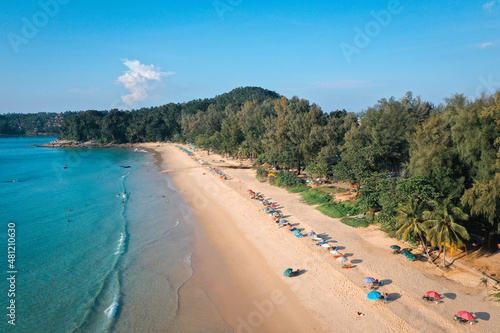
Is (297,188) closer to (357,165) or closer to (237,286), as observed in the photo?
(357,165)

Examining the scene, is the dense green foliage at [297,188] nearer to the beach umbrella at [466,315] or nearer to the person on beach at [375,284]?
the person on beach at [375,284]

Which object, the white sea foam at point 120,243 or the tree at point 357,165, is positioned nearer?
the white sea foam at point 120,243

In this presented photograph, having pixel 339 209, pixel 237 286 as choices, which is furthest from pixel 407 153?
pixel 237 286

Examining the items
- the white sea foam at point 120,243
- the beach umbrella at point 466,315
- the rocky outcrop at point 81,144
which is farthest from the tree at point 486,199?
the rocky outcrop at point 81,144

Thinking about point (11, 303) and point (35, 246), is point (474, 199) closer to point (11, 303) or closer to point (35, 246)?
point (11, 303)

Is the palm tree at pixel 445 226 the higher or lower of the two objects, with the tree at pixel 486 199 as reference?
lower

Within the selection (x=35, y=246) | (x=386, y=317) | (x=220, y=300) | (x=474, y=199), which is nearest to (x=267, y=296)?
(x=220, y=300)

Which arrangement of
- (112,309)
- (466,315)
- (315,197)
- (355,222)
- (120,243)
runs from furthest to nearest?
(315,197) < (355,222) < (120,243) < (112,309) < (466,315)
